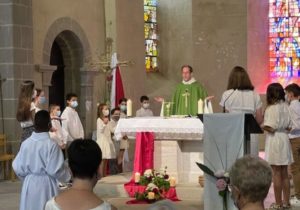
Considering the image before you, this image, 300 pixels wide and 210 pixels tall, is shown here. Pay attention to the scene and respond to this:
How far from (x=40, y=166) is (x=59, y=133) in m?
5.31

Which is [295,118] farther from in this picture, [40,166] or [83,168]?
[83,168]

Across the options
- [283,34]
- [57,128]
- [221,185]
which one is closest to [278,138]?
[221,185]

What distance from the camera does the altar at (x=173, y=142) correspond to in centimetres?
879

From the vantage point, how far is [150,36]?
662 inches

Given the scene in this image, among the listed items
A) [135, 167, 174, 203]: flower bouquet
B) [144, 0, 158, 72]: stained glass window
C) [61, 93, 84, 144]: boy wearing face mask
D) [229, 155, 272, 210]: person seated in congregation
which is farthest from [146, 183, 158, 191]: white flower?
[144, 0, 158, 72]: stained glass window

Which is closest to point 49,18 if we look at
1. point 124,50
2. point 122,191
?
point 124,50

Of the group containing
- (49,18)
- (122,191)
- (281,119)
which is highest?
(49,18)

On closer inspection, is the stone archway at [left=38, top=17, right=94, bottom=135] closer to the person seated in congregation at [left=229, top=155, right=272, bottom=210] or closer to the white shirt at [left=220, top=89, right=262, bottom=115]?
the white shirt at [left=220, top=89, right=262, bottom=115]

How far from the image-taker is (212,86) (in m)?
16.6

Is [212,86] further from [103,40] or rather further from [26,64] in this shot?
[26,64]

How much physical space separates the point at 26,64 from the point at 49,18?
1.52 metres

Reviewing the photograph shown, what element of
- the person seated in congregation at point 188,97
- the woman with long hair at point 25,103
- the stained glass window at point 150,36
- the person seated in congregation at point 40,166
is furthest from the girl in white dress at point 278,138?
the stained glass window at point 150,36

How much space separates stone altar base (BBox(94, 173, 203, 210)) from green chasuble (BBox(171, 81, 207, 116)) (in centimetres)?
122

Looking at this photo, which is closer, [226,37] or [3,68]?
[3,68]
